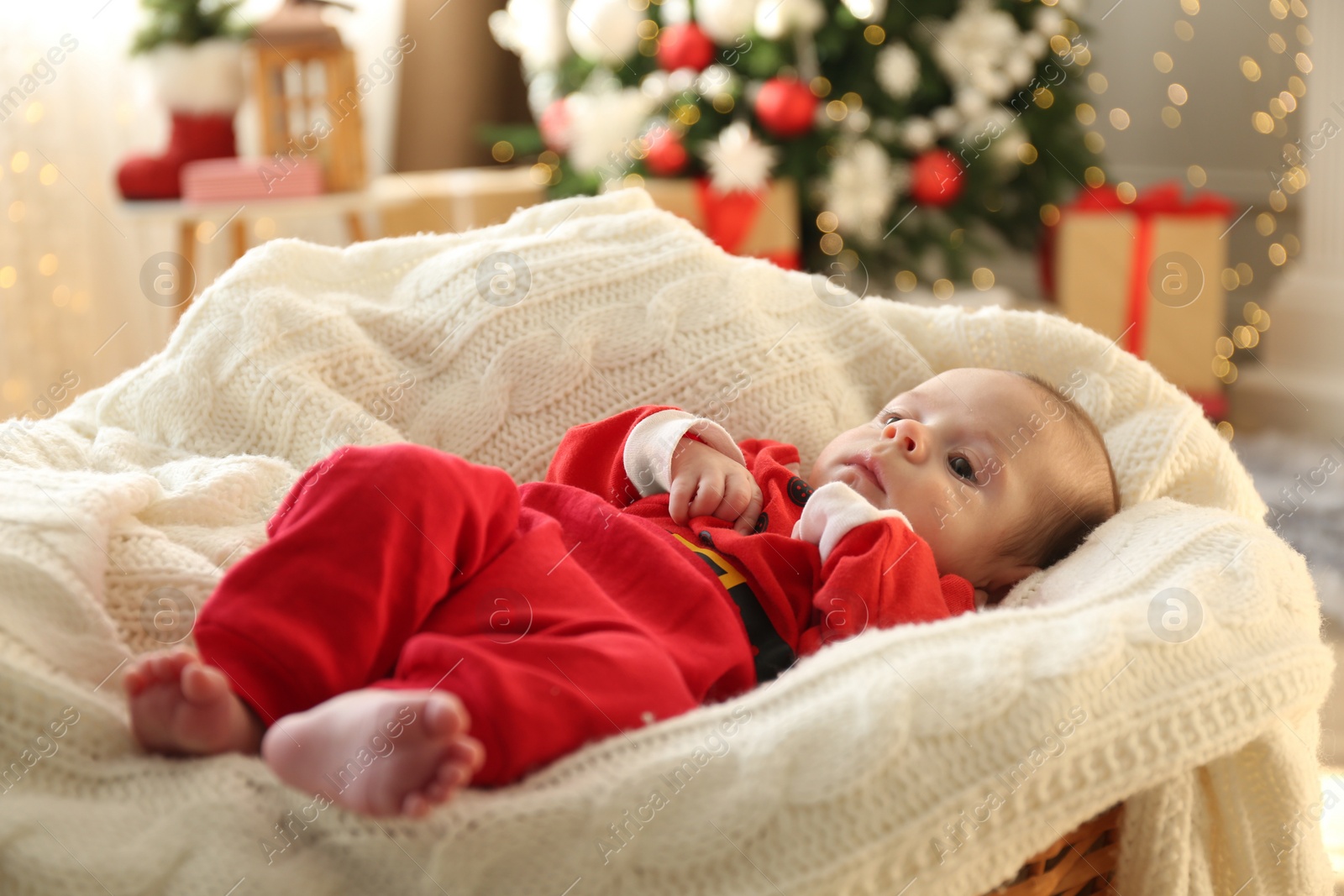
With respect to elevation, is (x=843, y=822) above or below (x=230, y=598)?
below

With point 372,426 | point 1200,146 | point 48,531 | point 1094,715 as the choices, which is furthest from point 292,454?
point 1200,146

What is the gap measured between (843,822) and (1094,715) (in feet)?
0.72

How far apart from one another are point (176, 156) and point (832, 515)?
6.80 feet

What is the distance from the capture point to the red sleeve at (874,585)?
1.02m

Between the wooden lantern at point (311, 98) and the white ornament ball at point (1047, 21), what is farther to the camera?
the white ornament ball at point (1047, 21)

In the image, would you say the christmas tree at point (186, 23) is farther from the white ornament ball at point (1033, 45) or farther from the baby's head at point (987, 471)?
the baby's head at point (987, 471)

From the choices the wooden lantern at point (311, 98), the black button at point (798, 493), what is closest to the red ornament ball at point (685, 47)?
the wooden lantern at point (311, 98)

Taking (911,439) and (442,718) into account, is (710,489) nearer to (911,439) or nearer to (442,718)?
(911,439)

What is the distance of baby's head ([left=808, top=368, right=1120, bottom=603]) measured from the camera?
1168mm

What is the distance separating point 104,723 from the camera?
0.86 m

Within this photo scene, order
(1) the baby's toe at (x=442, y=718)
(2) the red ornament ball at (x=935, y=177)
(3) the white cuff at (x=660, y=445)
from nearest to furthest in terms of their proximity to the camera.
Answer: (1) the baby's toe at (x=442, y=718) < (3) the white cuff at (x=660, y=445) < (2) the red ornament ball at (x=935, y=177)

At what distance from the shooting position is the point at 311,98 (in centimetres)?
262

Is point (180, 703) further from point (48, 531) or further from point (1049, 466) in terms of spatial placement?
point (1049, 466)

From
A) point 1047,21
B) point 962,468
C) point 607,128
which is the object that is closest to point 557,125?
point 607,128
